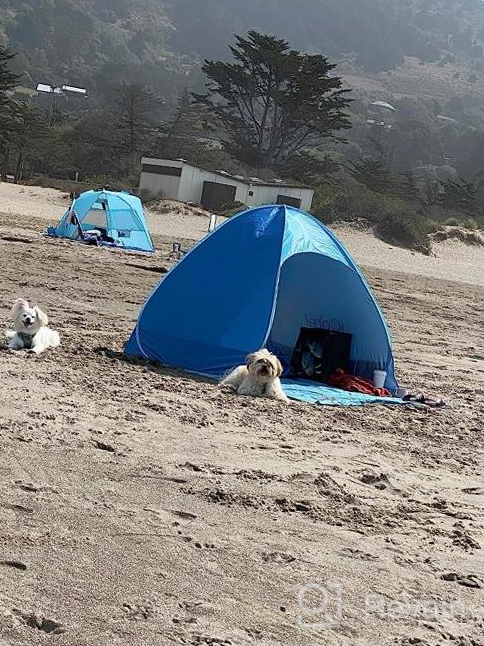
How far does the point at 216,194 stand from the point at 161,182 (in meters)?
2.09

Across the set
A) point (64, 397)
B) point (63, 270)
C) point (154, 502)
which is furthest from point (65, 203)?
point (154, 502)

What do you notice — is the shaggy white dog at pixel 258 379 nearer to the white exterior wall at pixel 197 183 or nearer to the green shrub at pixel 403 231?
the green shrub at pixel 403 231

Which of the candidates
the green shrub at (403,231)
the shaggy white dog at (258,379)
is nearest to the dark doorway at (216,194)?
the green shrub at (403,231)

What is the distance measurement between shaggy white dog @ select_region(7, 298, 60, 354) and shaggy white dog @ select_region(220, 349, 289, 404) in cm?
159

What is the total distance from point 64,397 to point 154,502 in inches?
78.2

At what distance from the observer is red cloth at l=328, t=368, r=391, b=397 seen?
8188 mm

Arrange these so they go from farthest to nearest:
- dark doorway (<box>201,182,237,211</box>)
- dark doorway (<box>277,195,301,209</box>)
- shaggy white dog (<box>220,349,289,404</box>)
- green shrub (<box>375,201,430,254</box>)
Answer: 1. dark doorway (<box>277,195,301,209</box>)
2. dark doorway (<box>201,182,237,211</box>)
3. green shrub (<box>375,201,430,254</box>)
4. shaggy white dog (<box>220,349,289,404</box>)

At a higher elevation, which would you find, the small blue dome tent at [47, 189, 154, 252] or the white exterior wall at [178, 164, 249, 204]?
the white exterior wall at [178, 164, 249, 204]

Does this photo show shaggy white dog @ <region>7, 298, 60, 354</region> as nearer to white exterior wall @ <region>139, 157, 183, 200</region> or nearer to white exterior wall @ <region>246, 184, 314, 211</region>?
white exterior wall @ <region>139, 157, 183, 200</region>

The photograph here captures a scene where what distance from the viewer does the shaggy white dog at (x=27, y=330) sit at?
25.2 feet

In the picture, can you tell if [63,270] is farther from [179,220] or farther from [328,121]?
[328,121]

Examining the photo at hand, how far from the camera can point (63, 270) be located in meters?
13.8

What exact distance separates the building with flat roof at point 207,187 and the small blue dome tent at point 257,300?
80.0ft

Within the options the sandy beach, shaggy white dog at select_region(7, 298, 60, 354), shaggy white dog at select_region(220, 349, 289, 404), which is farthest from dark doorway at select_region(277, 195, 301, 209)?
shaggy white dog at select_region(220, 349, 289, 404)
